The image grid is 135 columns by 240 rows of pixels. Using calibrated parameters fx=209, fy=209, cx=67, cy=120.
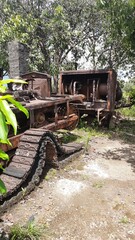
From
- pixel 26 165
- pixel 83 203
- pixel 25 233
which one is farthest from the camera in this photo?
pixel 26 165

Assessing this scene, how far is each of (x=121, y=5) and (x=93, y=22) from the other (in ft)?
31.2

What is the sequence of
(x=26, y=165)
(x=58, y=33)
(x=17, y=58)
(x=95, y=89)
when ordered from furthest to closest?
(x=58, y=33) < (x=95, y=89) < (x=17, y=58) < (x=26, y=165)

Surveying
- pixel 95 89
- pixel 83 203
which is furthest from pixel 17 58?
pixel 83 203

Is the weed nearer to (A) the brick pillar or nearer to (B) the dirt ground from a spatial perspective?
(B) the dirt ground

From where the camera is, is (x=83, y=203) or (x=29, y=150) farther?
(x=29, y=150)

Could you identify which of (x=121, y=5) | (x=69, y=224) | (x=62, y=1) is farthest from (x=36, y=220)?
(x=62, y=1)

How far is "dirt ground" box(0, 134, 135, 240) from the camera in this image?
2.52 metres

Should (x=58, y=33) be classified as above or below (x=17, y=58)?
above

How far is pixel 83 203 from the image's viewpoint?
10.1ft

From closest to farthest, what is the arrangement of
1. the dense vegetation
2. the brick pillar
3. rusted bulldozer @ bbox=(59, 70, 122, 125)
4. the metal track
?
1. the metal track
2. the brick pillar
3. rusted bulldozer @ bbox=(59, 70, 122, 125)
4. the dense vegetation

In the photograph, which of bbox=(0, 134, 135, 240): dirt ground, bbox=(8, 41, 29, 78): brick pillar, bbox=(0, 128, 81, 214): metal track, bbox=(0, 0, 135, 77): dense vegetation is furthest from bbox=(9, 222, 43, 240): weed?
bbox=(0, 0, 135, 77): dense vegetation

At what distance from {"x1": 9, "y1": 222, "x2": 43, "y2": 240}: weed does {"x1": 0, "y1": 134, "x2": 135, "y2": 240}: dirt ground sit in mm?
94

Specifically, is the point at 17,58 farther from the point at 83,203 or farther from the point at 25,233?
the point at 25,233

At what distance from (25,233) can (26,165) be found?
106 cm
